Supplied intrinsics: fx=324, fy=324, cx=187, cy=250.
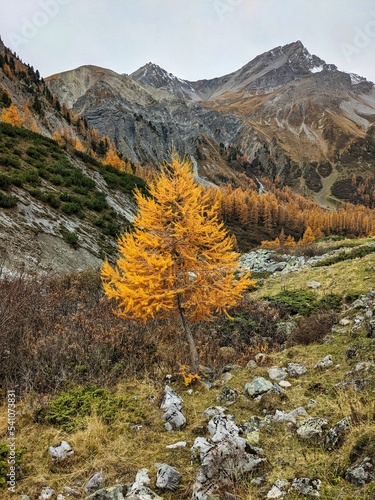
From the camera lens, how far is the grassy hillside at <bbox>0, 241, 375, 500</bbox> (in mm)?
4070

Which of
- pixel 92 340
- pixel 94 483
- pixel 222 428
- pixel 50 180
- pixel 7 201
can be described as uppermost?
pixel 50 180

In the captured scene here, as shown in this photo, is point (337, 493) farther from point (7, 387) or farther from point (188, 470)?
point (7, 387)

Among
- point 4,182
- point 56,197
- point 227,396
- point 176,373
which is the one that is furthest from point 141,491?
point 56,197

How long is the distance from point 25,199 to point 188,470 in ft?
55.3

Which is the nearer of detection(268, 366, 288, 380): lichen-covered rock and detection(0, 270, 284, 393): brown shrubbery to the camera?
detection(0, 270, 284, 393): brown shrubbery

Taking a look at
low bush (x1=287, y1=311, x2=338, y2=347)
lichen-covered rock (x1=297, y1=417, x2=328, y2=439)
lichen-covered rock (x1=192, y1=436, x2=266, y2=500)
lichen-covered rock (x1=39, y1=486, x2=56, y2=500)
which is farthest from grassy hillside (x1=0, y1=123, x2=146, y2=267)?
lichen-covered rock (x1=192, y1=436, x2=266, y2=500)

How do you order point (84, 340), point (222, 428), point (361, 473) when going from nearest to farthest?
point (361, 473), point (222, 428), point (84, 340)

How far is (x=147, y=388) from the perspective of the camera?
6.73 metres

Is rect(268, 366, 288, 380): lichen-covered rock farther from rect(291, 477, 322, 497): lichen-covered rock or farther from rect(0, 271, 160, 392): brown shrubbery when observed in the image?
rect(291, 477, 322, 497): lichen-covered rock

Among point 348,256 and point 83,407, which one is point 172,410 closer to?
point 83,407

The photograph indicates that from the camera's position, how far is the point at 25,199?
57.3ft

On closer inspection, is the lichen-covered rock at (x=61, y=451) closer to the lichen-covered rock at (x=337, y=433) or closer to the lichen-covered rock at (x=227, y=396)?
the lichen-covered rock at (x=227, y=396)

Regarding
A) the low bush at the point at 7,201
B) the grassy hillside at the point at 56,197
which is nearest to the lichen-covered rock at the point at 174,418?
the grassy hillside at the point at 56,197

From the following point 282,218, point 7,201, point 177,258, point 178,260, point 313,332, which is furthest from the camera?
point 282,218
